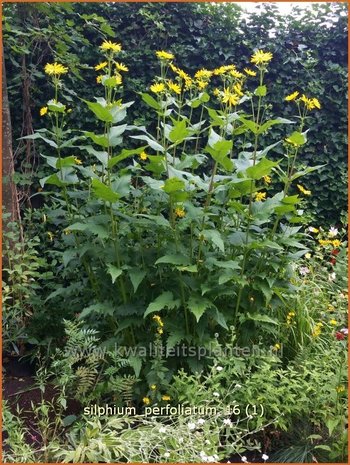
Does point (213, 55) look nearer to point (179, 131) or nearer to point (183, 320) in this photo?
point (179, 131)

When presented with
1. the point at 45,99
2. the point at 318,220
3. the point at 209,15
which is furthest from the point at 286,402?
the point at 209,15

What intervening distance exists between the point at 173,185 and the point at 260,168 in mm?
414

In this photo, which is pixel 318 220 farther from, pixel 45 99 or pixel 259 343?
pixel 45 99

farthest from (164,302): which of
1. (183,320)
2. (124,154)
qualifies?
(124,154)

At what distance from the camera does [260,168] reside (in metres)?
2.43

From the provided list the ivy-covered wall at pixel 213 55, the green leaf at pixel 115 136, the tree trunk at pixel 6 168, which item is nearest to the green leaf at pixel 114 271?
the green leaf at pixel 115 136

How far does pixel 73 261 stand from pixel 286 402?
4.29ft

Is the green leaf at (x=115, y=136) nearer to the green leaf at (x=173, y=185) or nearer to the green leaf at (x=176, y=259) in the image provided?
the green leaf at (x=173, y=185)

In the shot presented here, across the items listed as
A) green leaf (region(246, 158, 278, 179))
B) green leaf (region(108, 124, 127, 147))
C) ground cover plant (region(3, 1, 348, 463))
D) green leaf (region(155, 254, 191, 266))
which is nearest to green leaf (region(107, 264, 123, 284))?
ground cover plant (region(3, 1, 348, 463))

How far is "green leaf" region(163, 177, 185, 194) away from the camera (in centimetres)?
233

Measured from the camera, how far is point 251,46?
15.0 feet

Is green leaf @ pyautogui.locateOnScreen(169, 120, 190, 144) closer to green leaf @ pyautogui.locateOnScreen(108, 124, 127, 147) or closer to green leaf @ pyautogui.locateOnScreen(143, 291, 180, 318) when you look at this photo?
green leaf @ pyautogui.locateOnScreen(108, 124, 127, 147)

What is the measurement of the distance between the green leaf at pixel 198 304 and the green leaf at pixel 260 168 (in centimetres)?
62

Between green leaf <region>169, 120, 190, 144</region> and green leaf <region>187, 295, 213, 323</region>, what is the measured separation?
73 centimetres
